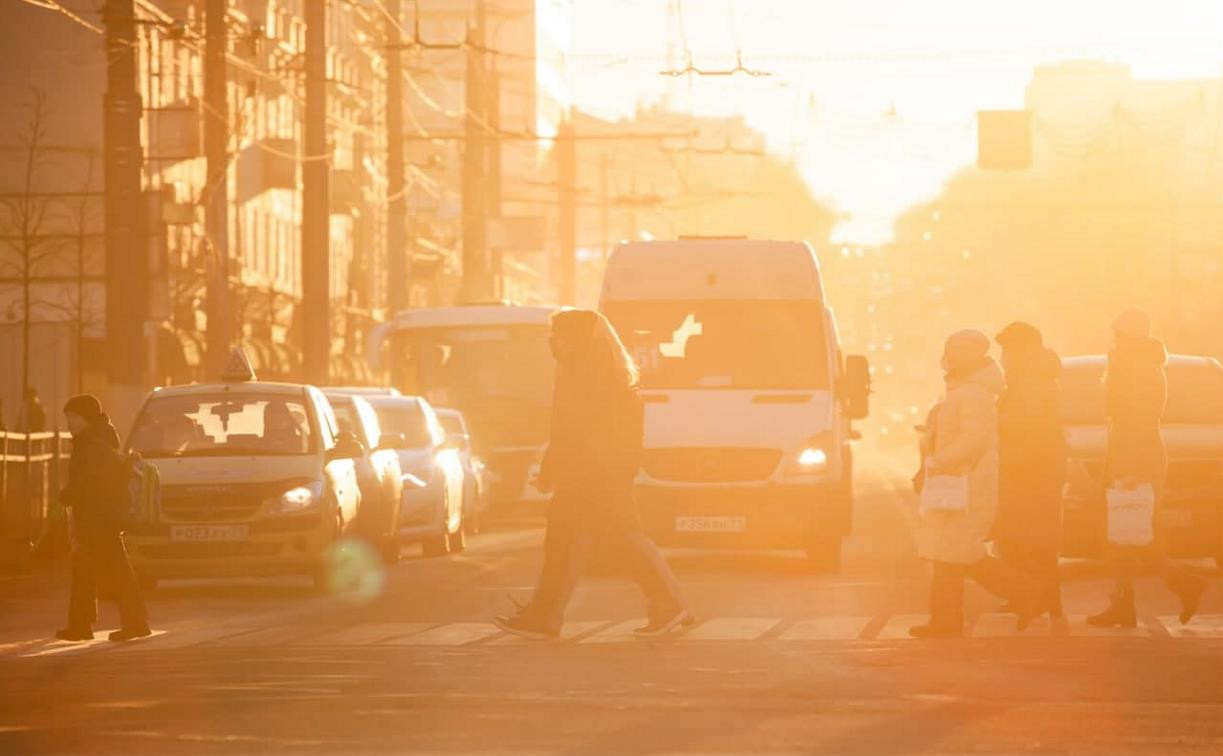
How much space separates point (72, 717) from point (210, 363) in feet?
86.9

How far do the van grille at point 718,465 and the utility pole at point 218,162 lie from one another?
45.9 feet

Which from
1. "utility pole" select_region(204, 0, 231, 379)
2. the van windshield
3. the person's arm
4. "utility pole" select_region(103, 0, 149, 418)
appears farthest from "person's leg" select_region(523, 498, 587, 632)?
"utility pole" select_region(204, 0, 231, 379)

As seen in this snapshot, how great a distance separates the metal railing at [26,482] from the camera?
32.2 m

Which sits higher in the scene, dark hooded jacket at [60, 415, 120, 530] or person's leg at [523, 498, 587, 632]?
dark hooded jacket at [60, 415, 120, 530]

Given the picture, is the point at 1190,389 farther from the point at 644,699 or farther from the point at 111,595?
the point at 644,699

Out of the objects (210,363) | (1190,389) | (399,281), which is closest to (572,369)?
(1190,389)

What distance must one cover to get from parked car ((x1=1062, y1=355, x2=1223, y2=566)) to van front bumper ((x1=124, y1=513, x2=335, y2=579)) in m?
5.75

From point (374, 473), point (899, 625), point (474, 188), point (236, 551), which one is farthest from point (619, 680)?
point (474, 188)

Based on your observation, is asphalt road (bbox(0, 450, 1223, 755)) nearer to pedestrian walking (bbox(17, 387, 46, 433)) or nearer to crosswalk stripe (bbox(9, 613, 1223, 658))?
crosswalk stripe (bbox(9, 613, 1223, 658))

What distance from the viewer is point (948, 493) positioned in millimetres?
16984

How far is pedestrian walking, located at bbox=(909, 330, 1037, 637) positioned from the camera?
672 inches

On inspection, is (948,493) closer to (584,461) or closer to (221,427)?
(584,461)

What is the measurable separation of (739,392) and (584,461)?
8146 millimetres

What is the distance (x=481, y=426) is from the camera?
42.4 m
